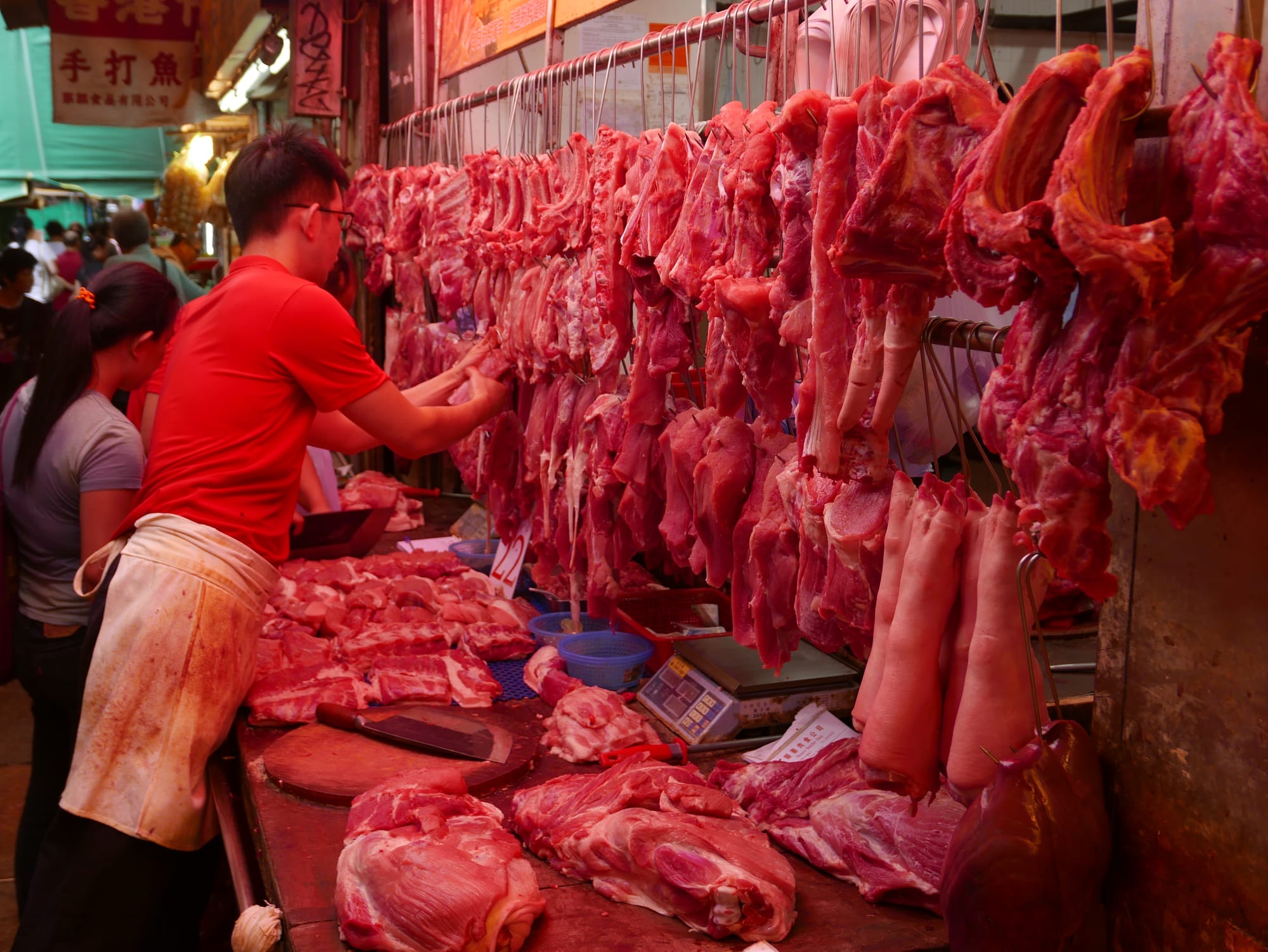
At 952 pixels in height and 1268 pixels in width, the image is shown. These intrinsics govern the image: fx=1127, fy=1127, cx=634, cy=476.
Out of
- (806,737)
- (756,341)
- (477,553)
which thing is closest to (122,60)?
(477,553)

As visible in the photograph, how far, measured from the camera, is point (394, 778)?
296cm

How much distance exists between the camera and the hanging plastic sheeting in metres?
2.34

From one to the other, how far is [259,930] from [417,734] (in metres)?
0.94

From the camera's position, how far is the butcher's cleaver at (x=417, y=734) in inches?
134

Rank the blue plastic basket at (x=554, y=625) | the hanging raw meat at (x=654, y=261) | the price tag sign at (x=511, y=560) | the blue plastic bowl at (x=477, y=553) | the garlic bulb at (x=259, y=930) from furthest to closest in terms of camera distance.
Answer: the blue plastic bowl at (x=477, y=553) → the price tag sign at (x=511, y=560) → the blue plastic basket at (x=554, y=625) → the hanging raw meat at (x=654, y=261) → the garlic bulb at (x=259, y=930)

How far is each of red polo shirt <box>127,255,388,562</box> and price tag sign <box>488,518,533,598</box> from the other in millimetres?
1347

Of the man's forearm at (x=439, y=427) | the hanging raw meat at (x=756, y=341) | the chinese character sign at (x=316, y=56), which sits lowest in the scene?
the man's forearm at (x=439, y=427)

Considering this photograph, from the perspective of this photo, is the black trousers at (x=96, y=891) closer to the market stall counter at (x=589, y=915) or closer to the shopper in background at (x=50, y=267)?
the market stall counter at (x=589, y=915)

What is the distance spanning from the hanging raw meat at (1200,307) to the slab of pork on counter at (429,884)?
1591mm

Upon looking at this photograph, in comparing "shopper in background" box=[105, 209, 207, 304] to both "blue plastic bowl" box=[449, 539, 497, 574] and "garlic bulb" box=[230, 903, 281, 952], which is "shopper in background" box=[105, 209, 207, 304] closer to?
"blue plastic bowl" box=[449, 539, 497, 574]

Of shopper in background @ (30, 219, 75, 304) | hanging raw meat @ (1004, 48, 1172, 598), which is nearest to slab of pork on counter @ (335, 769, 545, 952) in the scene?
hanging raw meat @ (1004, 48, 1172, 598)

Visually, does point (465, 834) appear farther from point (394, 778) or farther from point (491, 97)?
point (491, 97)

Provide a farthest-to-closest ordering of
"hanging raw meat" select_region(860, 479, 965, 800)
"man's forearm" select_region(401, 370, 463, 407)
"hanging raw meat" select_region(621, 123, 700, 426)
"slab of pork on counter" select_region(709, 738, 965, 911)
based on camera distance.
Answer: "man's forearm" select_region(401, 370, 463, 407), "hanging raw meat" select_region(621, 123, 700, 426), "slab of pork on counter" select_region(709, 738, 965, 911), "hanging raw meat" select_region(860, 479, 965, 800)

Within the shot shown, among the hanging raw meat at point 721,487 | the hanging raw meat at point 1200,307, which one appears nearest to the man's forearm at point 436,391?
the hanging raw meat at point 721,487
